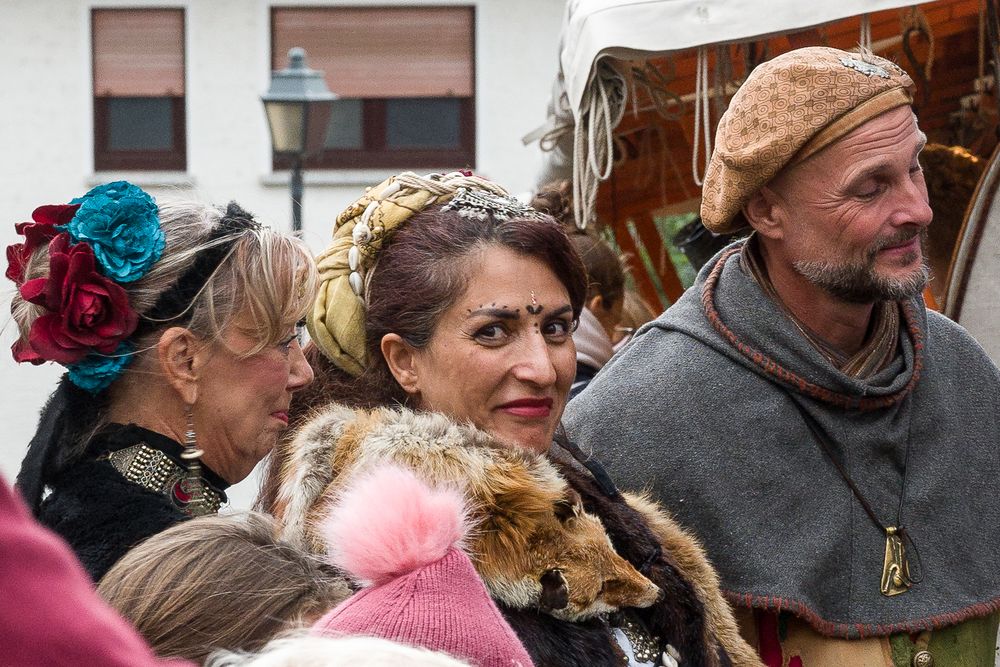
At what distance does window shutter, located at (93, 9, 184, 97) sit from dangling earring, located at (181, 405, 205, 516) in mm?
11766

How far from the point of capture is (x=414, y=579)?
1668mm

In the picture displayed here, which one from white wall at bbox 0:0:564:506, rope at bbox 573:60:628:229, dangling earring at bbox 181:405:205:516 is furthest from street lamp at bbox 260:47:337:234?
dangling earring at bbox 181:405:205:516

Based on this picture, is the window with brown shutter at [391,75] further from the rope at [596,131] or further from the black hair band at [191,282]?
the black hair band at [191,282]

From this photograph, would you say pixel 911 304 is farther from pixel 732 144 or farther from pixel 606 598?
pixel 606 598

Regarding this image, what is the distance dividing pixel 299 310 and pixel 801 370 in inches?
40.4

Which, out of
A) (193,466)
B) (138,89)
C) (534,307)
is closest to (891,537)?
(534,307)

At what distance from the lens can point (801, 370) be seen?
2.87m

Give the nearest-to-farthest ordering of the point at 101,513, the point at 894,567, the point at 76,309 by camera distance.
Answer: the point at 101,513 < the point at 76,309 < the point at 894,567

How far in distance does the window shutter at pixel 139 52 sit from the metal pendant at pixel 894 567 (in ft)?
38.6

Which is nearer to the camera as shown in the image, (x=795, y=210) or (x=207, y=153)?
(x=795, y=210)

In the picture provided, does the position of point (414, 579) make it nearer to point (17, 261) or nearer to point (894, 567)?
point (17, 261)

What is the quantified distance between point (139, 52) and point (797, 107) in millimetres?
11738

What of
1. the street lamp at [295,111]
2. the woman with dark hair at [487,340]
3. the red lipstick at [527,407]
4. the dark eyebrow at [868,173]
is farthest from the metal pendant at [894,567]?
the street lamp at [295,111]

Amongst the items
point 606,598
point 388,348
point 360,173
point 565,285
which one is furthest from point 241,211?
point 360,173
